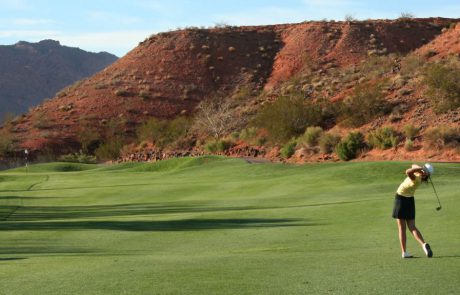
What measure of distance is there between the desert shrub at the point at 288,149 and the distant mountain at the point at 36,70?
107238 millimetres

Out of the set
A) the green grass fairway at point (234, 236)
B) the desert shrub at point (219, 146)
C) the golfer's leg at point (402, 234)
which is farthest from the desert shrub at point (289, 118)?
the golfer's leg at point (402, 234)

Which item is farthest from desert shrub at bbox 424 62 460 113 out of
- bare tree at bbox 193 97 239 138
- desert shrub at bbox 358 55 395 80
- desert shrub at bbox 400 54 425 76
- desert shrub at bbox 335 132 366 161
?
bare tree at bbox 193 97 239 138

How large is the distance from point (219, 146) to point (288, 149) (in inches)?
440

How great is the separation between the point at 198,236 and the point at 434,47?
5969cm

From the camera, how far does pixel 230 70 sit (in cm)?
9619

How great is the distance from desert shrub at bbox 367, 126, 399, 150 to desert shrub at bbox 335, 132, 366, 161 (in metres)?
0.75

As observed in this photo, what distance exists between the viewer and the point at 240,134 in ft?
214

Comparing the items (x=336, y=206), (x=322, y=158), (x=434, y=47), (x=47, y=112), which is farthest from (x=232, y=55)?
(x=336, y=206)

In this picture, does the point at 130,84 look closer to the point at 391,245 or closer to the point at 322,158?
the point at 322,158

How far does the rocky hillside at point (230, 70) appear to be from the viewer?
259 feet

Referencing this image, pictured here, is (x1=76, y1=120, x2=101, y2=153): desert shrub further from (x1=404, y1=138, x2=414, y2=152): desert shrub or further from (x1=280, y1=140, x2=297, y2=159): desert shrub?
(x1=404, y1=138, x2=414, y2=152): desert shrub

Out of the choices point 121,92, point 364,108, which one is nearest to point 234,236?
point 364,108

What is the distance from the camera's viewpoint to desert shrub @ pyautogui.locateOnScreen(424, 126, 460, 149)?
44.4 metres

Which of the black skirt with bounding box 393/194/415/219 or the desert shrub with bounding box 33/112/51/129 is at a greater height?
the black skirt with bounding box 393/194/415/219
